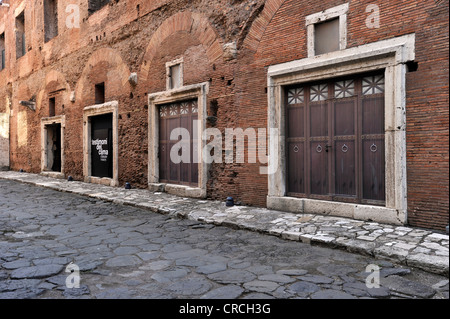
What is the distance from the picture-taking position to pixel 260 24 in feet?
22.1

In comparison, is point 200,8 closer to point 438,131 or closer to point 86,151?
point 438,131

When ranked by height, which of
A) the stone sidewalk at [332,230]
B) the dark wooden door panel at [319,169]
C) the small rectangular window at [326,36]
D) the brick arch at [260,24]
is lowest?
the stone sidewalk at [332,230]

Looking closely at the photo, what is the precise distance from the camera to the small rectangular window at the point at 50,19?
14.8m

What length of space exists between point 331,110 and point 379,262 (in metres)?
2.90

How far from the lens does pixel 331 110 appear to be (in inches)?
236

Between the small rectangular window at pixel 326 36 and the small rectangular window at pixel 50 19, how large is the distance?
499 inches

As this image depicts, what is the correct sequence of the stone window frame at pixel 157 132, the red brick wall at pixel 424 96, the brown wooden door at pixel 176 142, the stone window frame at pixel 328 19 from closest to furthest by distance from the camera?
the red brick wall at pixel 424 96, the stone window frame at pixel 328 19, the stone window frame at pixel 157 132, the brown wooden door at pixel 176 142

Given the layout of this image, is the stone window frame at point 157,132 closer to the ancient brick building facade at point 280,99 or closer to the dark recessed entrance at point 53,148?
the ancient brick building facade at point 280,99

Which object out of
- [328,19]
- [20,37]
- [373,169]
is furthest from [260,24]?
[20,37]

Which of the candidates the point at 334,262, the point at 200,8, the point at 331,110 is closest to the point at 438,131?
the point at 331,110

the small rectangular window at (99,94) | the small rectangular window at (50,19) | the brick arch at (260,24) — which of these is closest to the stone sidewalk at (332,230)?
the brick arch at (260,24)

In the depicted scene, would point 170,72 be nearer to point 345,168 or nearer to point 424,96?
point 345,168

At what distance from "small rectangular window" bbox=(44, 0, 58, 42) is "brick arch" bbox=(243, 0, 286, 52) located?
1128 cm

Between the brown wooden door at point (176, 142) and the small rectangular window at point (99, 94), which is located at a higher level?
the small rectangular window at point (99, 94)
